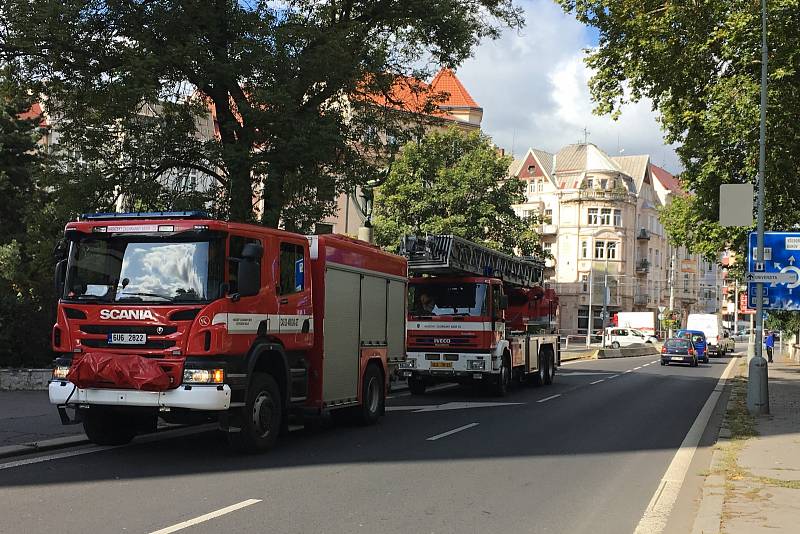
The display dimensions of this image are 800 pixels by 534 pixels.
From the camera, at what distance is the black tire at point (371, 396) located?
13.9 meters

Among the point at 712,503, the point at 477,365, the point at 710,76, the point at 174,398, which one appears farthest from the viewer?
the point at 710,76

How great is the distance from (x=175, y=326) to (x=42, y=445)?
8.86ft

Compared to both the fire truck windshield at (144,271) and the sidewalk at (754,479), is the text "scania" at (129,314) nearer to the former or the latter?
the fire truck windshield at (144,271)

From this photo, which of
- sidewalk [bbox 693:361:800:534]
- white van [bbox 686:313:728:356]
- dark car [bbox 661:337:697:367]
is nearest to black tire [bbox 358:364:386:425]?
sidewalk [bbox 693:361:800:534]

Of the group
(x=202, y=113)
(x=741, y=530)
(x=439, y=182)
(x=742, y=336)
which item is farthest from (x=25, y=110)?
(x=742, y=336)

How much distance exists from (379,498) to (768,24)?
A: 17.2 m

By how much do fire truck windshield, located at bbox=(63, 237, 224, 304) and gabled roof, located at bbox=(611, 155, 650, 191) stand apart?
90.2 meters

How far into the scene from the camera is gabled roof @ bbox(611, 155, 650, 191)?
96.4 metres

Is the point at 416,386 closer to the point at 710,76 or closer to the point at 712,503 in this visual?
the point at 710,76

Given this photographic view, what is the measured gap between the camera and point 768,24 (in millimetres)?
20453

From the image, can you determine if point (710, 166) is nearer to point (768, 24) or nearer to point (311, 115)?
point (768, 24)

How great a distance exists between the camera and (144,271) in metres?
10.0

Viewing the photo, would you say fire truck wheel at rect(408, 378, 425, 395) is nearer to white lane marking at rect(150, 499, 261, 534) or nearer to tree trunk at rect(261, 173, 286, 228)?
tree trunk at rect(261, 173, 286, 228)

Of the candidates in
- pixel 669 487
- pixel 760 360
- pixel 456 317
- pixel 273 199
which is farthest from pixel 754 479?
pixel 273 199
